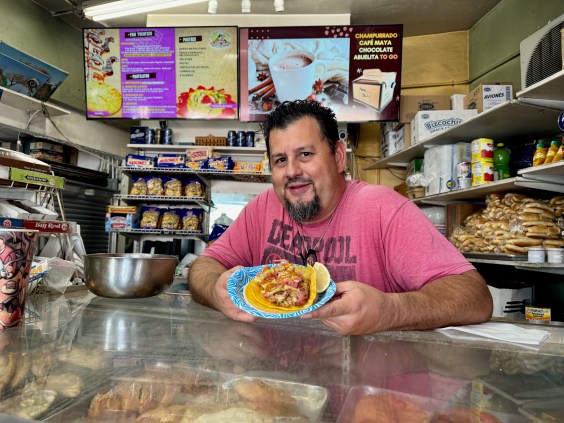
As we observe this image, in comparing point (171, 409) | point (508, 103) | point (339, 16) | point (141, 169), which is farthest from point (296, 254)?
point (339, 16)

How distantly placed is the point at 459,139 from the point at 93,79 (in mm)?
3613

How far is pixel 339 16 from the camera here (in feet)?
14.3

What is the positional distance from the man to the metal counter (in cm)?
23

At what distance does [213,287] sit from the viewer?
1.29m

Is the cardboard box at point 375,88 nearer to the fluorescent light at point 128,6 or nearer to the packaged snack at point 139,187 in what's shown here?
the fluorescent light at point 128,6

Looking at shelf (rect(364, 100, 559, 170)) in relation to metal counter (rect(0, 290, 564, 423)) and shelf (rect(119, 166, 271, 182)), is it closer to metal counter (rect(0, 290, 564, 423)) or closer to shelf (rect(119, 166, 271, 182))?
shelf (rect(119, 166, 271, 182))

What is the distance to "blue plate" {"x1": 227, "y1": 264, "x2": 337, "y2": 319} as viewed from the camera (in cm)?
90

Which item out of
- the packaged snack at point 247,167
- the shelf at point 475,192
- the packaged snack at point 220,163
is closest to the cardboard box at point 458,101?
the shelf at point 475,192

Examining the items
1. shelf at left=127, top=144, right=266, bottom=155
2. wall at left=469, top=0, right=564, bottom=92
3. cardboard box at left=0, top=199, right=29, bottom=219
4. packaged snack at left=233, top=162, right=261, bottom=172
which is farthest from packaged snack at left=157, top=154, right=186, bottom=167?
wall at left=469, top=0, right=564, bottom=92

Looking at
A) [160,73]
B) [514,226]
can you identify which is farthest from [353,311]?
[160,73]

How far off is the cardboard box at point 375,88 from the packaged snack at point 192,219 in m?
1.97

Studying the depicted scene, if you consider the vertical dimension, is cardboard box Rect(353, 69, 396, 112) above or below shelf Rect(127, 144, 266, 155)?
above

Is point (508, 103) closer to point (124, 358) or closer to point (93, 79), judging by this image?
point (124, 358)

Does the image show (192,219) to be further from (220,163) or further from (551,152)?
(551,152)
